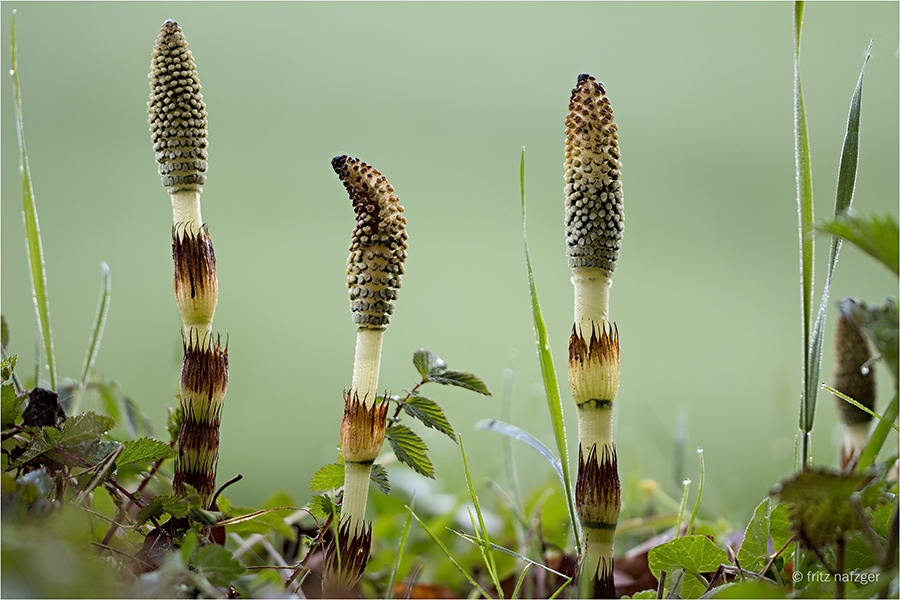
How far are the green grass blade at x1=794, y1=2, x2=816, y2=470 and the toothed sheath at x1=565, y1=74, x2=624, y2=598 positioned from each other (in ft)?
0.32

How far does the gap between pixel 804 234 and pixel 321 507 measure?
31cm

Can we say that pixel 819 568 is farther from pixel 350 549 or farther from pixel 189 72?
pixel 189 72

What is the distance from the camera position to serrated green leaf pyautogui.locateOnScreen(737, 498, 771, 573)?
1.29 ft

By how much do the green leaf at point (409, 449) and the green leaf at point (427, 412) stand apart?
0.04 ft

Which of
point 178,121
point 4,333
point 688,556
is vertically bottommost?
point 688,556

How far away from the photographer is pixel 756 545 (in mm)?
395

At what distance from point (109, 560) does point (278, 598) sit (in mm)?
152

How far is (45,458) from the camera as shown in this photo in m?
0.39

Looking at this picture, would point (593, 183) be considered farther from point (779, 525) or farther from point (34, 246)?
point (34, 246)

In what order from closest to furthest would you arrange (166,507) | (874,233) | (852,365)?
(874,233)
(166,507)
(852,365)

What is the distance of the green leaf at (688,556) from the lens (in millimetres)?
375

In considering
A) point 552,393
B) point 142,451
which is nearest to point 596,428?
point 552,393

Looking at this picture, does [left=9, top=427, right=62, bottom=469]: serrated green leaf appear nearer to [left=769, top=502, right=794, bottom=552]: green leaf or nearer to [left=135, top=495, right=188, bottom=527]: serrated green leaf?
[left=135, top=495, right=188, bottom=527]: serrated green leaf

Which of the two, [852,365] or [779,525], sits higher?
[852,365]
